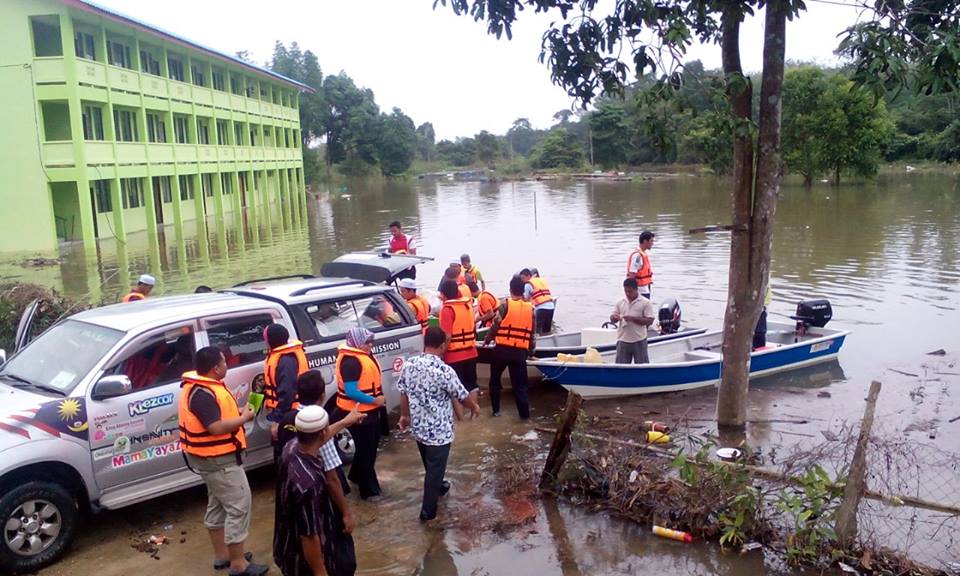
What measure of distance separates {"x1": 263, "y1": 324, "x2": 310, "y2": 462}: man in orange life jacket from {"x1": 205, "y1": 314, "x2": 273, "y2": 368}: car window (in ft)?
2.16

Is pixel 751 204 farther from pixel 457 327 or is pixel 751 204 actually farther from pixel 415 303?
pixel 415 303

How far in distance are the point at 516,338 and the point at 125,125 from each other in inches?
1127

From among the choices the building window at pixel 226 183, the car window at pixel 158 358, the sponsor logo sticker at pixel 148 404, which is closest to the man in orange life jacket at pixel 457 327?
the car window at pixel 158 358

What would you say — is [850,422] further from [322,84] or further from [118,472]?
[322,84]

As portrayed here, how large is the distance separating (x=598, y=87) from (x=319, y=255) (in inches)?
788

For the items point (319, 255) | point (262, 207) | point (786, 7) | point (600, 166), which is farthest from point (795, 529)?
point (600, 166)

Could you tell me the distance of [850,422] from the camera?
9.74m

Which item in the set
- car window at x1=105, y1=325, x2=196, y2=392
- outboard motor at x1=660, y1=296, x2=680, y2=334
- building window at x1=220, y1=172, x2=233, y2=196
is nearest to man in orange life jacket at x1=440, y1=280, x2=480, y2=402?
car window at x1=105, y1=325, x2=196, y2=392

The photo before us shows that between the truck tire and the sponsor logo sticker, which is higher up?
the sponsor logo sticker

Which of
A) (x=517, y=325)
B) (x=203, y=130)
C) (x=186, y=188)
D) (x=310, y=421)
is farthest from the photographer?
(x=203, y=130)

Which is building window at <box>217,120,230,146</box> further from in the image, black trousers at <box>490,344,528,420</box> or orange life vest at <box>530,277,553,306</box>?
black trousers at <box>490,344,528,420</box>

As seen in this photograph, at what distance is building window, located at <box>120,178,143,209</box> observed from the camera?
3281 centimetres

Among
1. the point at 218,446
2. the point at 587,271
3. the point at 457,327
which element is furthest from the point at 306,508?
the point at 587,271

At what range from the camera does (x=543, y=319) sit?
1333 cm
